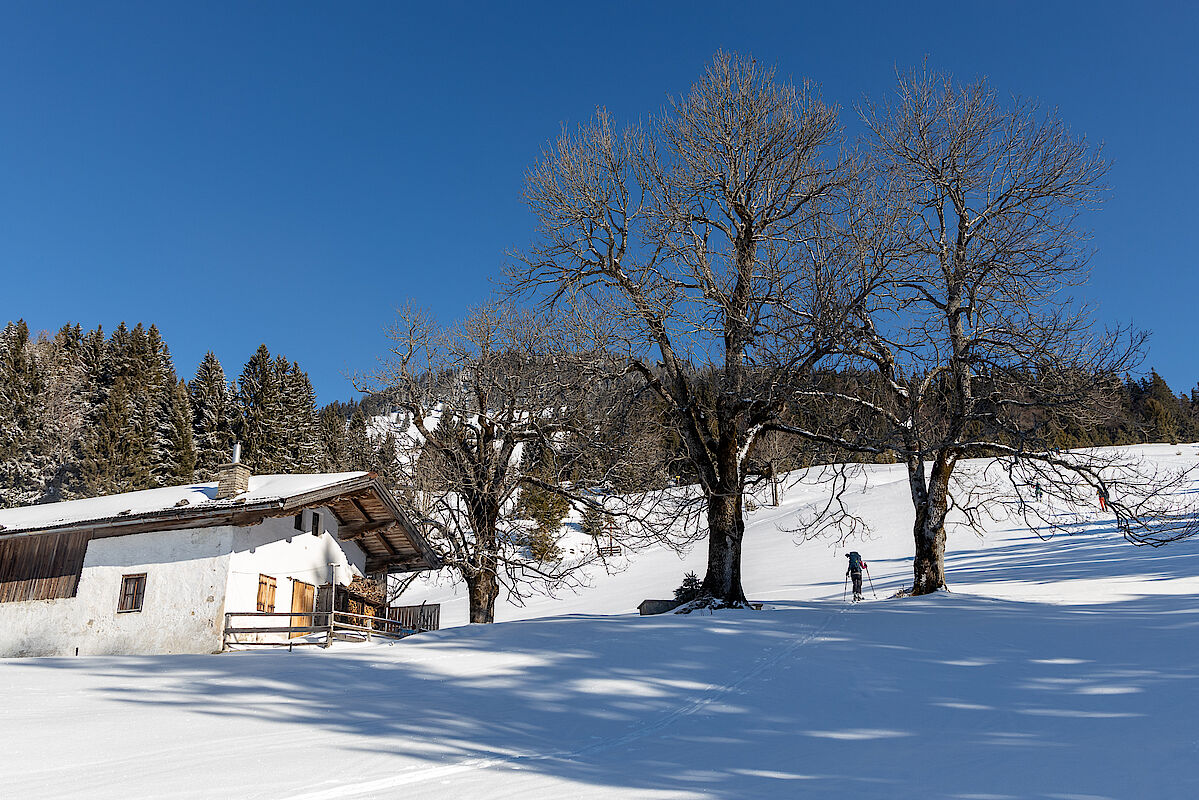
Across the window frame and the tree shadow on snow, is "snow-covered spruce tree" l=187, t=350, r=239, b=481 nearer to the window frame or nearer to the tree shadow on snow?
the window frame

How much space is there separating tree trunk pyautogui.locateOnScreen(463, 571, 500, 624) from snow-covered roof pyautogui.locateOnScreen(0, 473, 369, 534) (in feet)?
13.7

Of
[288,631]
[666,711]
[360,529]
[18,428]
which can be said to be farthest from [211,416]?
[666,711]

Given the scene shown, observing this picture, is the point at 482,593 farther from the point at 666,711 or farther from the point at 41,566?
the point at 666,711

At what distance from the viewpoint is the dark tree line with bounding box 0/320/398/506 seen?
164ft

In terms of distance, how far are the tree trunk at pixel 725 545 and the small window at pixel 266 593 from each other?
1123 centimetres

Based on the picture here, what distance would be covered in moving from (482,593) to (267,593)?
18.3 ft

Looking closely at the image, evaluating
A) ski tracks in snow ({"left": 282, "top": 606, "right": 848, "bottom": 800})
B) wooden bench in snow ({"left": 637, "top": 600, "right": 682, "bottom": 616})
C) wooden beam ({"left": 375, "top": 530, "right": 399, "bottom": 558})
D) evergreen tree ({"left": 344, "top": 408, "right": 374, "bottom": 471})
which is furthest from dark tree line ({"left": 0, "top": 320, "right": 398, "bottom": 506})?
ski tracks in snow ({"left": 282, "top": 606, "right": 848, "bottom": 800})

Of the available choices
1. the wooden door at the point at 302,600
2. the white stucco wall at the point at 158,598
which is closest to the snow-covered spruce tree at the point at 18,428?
the white stucco wall at the point at 158,598

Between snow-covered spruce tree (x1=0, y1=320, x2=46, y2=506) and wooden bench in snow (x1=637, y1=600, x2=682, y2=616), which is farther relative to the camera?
snow-covered spruce tree (x1=0, y1=320, x2=46, y2=506)

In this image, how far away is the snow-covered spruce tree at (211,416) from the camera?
5744 cm

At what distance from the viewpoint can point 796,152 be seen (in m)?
19.7

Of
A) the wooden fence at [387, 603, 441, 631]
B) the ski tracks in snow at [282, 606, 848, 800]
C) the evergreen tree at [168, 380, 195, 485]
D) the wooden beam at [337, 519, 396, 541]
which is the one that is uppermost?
the evergreen tree at [168, 380, 195, 485]

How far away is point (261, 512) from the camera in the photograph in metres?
19.5

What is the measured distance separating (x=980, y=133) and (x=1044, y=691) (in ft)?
53.6
